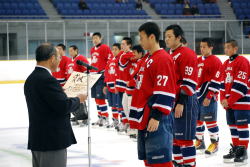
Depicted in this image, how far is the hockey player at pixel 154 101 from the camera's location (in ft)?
11.1

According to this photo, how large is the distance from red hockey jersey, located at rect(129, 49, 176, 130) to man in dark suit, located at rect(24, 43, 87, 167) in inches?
18.6

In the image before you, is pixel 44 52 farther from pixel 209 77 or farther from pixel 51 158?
pixel 209 77

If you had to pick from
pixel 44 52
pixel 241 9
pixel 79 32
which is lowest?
pixel 44 52

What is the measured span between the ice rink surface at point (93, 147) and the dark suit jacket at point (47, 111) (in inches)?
90.0

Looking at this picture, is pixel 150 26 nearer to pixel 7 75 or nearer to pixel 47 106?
pixel 47 106

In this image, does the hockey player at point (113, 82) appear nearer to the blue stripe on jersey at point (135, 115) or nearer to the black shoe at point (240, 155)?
the black shoe at point (240, 155)

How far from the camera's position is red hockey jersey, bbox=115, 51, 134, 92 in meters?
7.27

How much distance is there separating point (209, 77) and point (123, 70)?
1.85 m

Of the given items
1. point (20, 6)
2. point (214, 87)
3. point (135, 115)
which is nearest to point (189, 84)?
point (135, 115)

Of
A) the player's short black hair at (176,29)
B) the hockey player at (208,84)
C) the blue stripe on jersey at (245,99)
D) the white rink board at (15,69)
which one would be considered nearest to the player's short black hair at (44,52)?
the player's short black hair at (176,29)

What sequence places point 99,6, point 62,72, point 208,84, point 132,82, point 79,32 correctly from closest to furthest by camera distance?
1. point 208,84
2. point 132,82
3. point 62,72
4. point 79,32
5. point 99,6

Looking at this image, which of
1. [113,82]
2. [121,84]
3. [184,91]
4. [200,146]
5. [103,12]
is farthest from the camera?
[103,12]

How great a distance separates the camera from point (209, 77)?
5.92 metres

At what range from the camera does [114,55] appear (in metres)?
8.38
